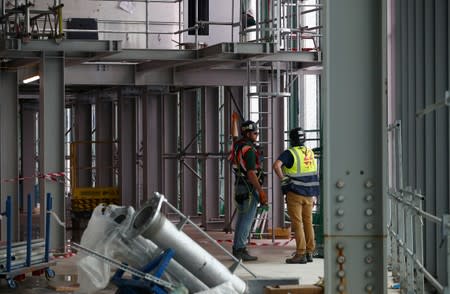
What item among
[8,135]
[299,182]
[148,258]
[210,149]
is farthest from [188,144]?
[148,258]

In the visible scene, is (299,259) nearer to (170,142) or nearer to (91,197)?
(91,197)

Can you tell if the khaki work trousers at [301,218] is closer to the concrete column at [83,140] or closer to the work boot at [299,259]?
the work boot at [299,259]

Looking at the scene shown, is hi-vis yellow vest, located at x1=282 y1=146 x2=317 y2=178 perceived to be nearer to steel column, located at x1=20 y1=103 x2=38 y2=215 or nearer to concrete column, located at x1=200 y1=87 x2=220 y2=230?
concrete column, located at x1=200 y1=87 x2=220 y2=230

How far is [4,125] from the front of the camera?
18.6m

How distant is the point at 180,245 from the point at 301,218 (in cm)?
497

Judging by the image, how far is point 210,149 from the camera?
21.6 m

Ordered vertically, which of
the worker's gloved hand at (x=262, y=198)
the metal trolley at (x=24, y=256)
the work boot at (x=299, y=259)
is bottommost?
the work boot at (x=299, y=259)

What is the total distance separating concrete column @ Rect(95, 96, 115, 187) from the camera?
26562mm

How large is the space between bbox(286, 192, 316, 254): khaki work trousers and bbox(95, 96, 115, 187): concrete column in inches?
472

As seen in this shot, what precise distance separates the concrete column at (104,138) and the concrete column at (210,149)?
5.39 metres

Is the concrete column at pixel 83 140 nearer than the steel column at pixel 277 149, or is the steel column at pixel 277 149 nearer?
the steel column at pixel 277 149

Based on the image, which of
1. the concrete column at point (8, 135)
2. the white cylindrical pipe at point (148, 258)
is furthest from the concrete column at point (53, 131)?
the white cylindrical pipe at point (148, 258)

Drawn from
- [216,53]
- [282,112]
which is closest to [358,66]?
[216,53]

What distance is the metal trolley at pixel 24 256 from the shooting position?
13.1m
